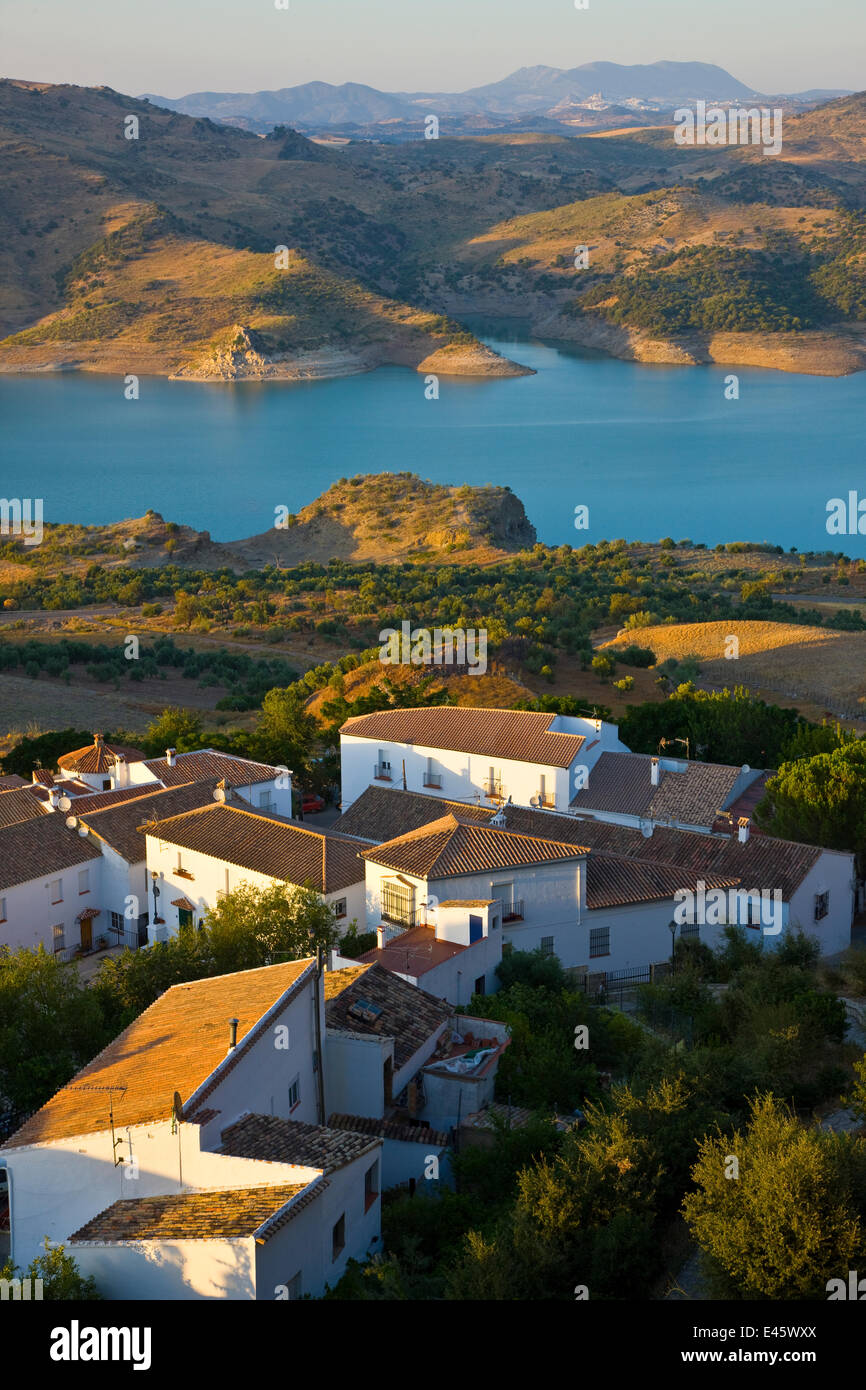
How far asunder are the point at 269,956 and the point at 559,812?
9.29 metres

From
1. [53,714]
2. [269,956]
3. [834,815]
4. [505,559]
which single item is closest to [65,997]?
[269,956]

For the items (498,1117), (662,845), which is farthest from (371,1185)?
(662,845)

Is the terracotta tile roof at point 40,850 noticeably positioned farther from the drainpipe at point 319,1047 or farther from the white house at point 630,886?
the drainpipe at point 319,1047

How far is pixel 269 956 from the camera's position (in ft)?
61.4

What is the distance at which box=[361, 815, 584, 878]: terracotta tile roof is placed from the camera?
19.9 metres

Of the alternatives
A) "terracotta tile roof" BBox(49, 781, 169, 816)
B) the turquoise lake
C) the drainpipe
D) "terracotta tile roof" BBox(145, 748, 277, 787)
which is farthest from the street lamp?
the turquoise lake

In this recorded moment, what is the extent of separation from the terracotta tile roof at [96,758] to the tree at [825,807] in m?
12.1

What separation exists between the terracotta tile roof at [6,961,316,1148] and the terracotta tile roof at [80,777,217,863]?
7919mm

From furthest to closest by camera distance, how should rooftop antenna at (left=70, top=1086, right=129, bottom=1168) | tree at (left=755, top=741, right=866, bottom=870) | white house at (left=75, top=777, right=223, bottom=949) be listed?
tree at (left=755, top=741, right=866, bottom=870)
white house at (left=75, top=777, right=223, bottom=949)
rooftop antenna at (left=70, top=1086, right=129, bottom=1168)

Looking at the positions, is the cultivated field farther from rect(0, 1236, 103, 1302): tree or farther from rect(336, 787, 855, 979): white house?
rect(0, 1236, 103, 1302): tree

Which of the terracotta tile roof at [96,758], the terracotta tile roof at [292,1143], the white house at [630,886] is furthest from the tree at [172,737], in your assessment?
the terracotta tile roof at [292,1143]

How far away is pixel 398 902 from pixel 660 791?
27.5ft

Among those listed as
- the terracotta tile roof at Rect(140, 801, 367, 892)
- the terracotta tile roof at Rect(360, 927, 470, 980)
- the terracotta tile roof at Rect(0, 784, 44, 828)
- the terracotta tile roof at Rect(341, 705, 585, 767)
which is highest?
the terracotta tile roof at Rect(341, 705, 585, 767)

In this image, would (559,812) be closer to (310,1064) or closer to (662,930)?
(662,930)
